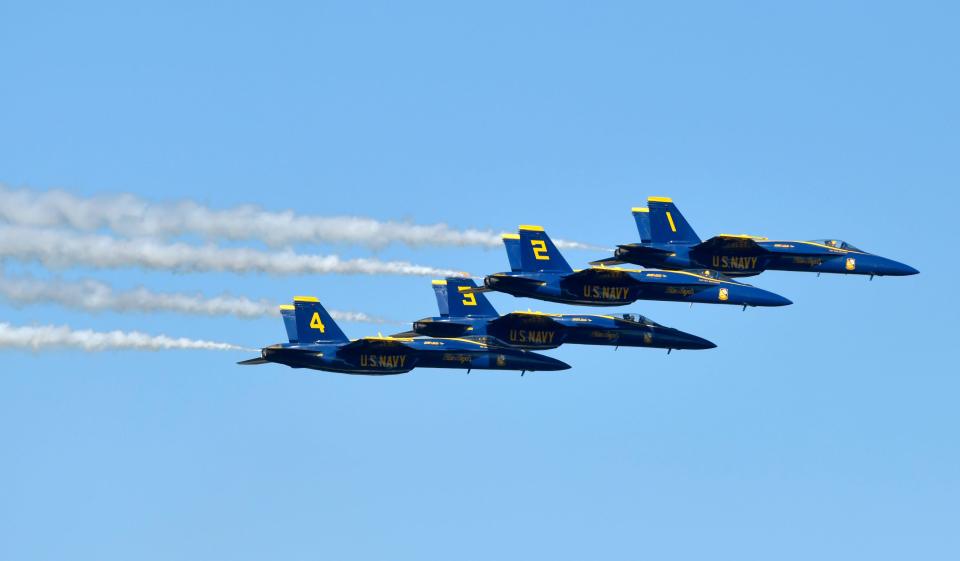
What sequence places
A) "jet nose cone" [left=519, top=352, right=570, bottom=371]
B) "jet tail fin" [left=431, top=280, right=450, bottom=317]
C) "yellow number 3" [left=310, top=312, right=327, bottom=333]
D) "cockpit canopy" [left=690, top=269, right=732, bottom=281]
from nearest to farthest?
"yellow number 3" [left=310, top=312, right=327, bottom=333]
"cockpit canopy" [left=690, top=269, right=732, bottom=281]
"jet nose cone" [left=519, top=352, right=570, bottom=371]
"jet tail fin" [left=431, top=280, right=450, bottom=317]

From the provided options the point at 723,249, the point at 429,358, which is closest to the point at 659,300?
the point at 723,249

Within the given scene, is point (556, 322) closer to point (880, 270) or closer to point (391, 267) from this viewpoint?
point (391, 267)

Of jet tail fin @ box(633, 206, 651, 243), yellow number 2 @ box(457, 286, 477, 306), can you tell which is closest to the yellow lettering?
jet tail fin @ box(633, 206, 651, 243)

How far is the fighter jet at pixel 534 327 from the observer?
11262cm

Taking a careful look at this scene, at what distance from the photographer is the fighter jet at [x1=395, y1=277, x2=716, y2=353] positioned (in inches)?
4434

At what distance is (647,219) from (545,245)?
6918 millimetres

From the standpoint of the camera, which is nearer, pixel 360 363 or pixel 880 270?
pixel 360 363

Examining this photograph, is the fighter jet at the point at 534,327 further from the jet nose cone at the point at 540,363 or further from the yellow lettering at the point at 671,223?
the yellow lettering at the point at 671,223

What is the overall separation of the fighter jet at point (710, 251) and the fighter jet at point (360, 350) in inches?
337

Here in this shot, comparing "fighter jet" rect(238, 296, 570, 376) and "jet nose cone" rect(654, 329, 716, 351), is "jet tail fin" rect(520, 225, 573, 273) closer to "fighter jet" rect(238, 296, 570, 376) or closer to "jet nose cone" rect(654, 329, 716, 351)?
"fighter jet" rect(238, 296, 570, 376)

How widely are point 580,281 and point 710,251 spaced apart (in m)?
8.11

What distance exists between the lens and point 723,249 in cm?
11431

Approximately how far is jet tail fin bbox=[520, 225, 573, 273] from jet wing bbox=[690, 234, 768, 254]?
25.1 ft

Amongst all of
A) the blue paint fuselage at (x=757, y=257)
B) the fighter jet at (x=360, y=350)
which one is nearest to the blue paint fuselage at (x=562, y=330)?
the fighter jet at (x=360, y=350)
